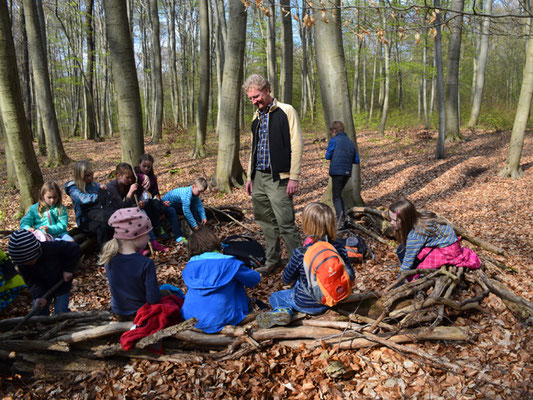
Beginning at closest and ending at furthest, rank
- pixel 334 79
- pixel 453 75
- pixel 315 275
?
pixel 315 275 → pixel 334 79 → pixel 453 75

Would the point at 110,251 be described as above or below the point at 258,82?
below

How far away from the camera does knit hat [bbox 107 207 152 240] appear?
2.97m

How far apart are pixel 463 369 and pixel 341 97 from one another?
5.10 m

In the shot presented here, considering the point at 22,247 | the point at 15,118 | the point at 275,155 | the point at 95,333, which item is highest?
the point at 15,118

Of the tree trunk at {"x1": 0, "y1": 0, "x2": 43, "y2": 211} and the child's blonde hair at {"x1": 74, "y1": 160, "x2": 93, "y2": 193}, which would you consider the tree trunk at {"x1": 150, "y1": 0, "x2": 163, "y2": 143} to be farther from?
the child's blonde hair at {"x1": 74, "y1": 160, "x2": 93, "y2": 193}

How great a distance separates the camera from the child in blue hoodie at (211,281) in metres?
2.94

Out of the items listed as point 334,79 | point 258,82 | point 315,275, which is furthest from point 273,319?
point 334,79

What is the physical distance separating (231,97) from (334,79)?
109 inches

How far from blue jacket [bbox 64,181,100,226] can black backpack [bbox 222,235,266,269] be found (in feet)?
6.94

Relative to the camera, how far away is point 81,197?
16.7 feet

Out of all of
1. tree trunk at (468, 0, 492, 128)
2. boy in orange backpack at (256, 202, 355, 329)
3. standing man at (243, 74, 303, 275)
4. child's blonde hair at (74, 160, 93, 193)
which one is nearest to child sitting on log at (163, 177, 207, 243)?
child's blonde hair at (74, 160, 93, 193)

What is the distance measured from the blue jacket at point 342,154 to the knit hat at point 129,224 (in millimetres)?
4032

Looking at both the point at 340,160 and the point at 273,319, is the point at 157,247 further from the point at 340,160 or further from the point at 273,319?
the point at 340,160

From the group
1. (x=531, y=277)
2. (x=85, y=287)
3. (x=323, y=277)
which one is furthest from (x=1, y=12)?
(x=531, y=277)
